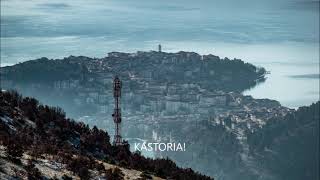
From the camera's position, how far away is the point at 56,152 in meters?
27.0

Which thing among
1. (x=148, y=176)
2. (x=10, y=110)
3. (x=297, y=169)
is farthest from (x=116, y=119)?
(x=297, y=169)

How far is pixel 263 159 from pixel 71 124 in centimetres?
16450

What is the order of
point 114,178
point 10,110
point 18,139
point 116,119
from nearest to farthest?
point 114,178
point 18,139
point 10,110
point 116,119

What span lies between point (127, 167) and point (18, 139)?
4735mm

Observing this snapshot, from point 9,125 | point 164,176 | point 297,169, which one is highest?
point 9,125

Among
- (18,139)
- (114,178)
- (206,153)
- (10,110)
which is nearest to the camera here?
(114,178)

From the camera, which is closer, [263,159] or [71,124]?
[71,124]

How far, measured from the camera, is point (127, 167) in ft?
100

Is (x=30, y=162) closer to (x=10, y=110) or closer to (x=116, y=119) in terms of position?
(x=10, y=110)

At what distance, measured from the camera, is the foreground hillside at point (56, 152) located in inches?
953

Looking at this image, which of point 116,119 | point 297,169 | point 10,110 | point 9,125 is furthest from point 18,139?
point 297,169

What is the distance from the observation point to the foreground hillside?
2422 cm

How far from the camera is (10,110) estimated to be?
106 feet

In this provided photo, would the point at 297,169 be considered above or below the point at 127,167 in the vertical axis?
below
